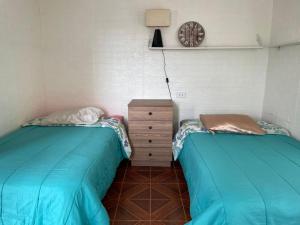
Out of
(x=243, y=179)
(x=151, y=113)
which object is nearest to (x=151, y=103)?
(x=151, y=113)

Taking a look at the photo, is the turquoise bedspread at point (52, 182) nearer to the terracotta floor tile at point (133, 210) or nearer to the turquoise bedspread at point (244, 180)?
the terracotta floor tile at point (133, 210)

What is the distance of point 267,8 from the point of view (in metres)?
2.90

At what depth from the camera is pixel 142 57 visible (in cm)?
305

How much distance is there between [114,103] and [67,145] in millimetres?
1230

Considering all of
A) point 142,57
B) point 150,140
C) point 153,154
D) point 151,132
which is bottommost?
point 153,154

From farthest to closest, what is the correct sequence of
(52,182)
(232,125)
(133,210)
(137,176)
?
(137,176) → (232,125) → (133,210) → (52,182)

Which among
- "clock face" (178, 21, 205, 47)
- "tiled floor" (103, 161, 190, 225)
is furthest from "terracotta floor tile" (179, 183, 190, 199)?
"clock face" (178, 21, 205, 47)

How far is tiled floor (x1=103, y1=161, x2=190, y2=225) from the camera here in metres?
1.96

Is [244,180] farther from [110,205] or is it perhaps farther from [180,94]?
[180,94]

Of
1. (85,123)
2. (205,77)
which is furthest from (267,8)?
(85,123)

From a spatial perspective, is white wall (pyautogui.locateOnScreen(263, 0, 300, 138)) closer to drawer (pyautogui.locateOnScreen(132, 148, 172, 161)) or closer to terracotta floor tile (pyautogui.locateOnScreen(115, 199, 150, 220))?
drawer (pyautogui.locateOnScreen(132, 148, 172, 161))

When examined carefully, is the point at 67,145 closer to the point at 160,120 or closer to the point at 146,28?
the point at 160,120

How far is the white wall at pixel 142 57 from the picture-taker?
2.94 metres

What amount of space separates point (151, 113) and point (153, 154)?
0.52 metres
